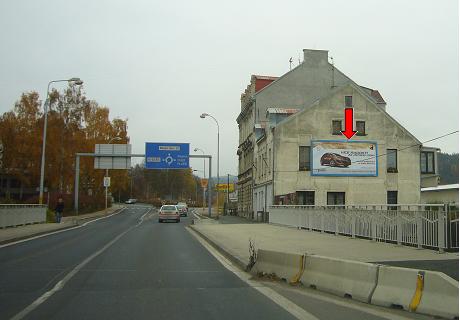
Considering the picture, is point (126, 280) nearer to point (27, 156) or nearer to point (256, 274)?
point (256, 274)

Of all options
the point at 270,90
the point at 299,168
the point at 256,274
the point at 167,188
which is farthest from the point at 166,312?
the point at 167,188

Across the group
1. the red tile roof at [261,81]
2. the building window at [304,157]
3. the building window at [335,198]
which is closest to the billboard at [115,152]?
the red tile roof at [261,81]

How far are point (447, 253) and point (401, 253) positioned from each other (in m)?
1.15

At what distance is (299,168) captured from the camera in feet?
136

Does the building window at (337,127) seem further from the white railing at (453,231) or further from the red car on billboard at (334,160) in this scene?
the white railing at (453,231)

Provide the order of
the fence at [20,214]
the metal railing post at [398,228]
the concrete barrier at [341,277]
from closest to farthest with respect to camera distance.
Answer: the concrete barrier at [341,277], the metal railing post at [398,228], the fence at [20,214]

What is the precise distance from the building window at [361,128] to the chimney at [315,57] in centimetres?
983

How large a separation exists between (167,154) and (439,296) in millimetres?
39579

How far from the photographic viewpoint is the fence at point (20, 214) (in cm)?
2683

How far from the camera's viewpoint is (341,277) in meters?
8.91

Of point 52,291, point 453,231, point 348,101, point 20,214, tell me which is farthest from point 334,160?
point 52,291

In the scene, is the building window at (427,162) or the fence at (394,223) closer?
the fence at (394,223)
